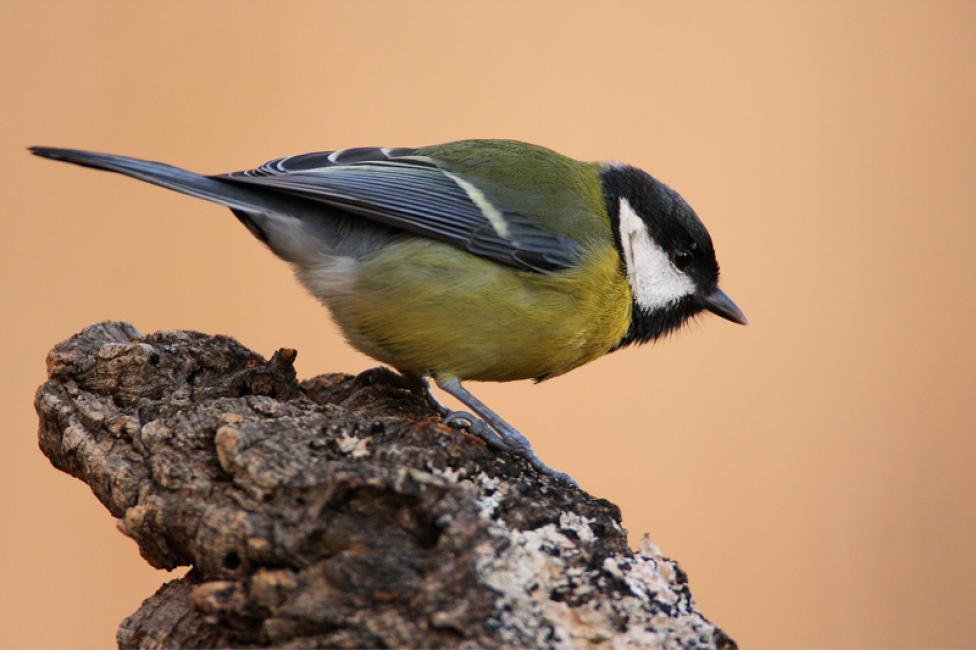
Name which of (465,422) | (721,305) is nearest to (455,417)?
(465,422)

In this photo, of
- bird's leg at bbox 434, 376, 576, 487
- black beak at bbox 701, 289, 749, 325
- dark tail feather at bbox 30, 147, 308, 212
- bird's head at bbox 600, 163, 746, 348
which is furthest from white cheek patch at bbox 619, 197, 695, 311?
dark tail feather at bbox 30, 147, 308, 212

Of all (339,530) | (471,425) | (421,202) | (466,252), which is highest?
(421,202)

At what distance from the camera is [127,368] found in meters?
1.85

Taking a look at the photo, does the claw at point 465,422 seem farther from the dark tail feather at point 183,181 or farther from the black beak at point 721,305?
the black beak at point 721,305

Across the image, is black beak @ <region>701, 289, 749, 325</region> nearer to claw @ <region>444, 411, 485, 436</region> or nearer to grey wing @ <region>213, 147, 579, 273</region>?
grey wing @ <region>213, 147, 579, 273</region>

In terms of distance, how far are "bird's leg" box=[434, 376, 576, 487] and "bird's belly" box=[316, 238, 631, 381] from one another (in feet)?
0.10

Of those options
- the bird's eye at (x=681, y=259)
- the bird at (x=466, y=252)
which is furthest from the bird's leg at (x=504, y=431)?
the bird's eye at (x=681, y=259)

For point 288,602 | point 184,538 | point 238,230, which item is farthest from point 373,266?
point 238,230

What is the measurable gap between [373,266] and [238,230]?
5.26ft

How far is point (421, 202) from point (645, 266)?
1.78ft

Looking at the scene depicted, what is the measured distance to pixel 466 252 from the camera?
216cm

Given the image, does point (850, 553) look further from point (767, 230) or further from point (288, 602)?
point (288, 602)

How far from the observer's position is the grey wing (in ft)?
6.93

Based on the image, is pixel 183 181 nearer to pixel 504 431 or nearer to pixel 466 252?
pixel 466 252
